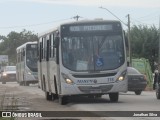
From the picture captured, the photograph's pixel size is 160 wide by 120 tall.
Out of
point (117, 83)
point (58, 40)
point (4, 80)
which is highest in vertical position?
point (58, 40)

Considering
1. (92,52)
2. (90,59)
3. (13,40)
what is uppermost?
(92,52)

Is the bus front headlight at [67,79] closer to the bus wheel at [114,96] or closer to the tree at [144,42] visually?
the bus wheel at [114,96]

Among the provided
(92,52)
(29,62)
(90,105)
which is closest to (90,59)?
(92,52)

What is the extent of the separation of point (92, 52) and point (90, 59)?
11.1 inches

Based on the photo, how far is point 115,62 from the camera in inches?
914

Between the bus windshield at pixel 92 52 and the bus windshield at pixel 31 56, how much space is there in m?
23.0

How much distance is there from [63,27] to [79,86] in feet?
8.05

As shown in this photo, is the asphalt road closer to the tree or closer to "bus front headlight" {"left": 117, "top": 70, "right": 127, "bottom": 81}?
"bus front headlight" {"left": 117, "top": 70, "right": 127, "bottom": 81}

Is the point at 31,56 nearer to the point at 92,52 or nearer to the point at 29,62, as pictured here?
the point at 29,62

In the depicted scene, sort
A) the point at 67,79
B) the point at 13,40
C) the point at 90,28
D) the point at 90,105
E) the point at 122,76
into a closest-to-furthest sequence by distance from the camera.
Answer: the point at 90,105, the point at 67,79, the point at 122,76, the point at 90,28, the point at 13,40

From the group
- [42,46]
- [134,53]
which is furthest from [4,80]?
[42,46]

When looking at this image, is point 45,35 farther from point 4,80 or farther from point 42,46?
point 4,80

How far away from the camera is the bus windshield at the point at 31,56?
152 feet

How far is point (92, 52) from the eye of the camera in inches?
910
